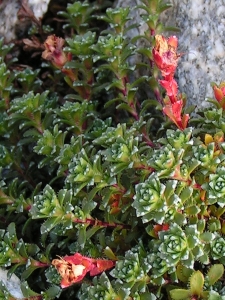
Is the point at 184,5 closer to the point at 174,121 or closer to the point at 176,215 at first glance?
the point at 174,121

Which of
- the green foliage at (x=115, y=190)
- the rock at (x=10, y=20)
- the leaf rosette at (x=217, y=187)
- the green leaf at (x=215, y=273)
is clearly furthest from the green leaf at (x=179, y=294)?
the rock at (x=10, y=20)

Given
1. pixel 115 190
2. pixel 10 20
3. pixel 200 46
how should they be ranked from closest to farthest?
1. pixel 115 190
2. pixel 200 46
3. pixel 10 20

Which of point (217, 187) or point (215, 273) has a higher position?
point (217, 187)

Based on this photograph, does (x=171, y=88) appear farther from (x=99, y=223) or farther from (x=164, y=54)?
(x=99, y=223)

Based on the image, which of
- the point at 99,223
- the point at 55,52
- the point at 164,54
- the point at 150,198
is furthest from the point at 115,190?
the point at 55,52

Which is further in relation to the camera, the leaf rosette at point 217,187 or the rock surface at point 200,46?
the rock surface at point 200,46

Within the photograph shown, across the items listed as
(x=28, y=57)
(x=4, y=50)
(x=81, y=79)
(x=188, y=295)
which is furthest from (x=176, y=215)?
(x=28, y=57)

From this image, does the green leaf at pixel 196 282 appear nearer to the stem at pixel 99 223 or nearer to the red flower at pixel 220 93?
the stem at pixel 99 223
